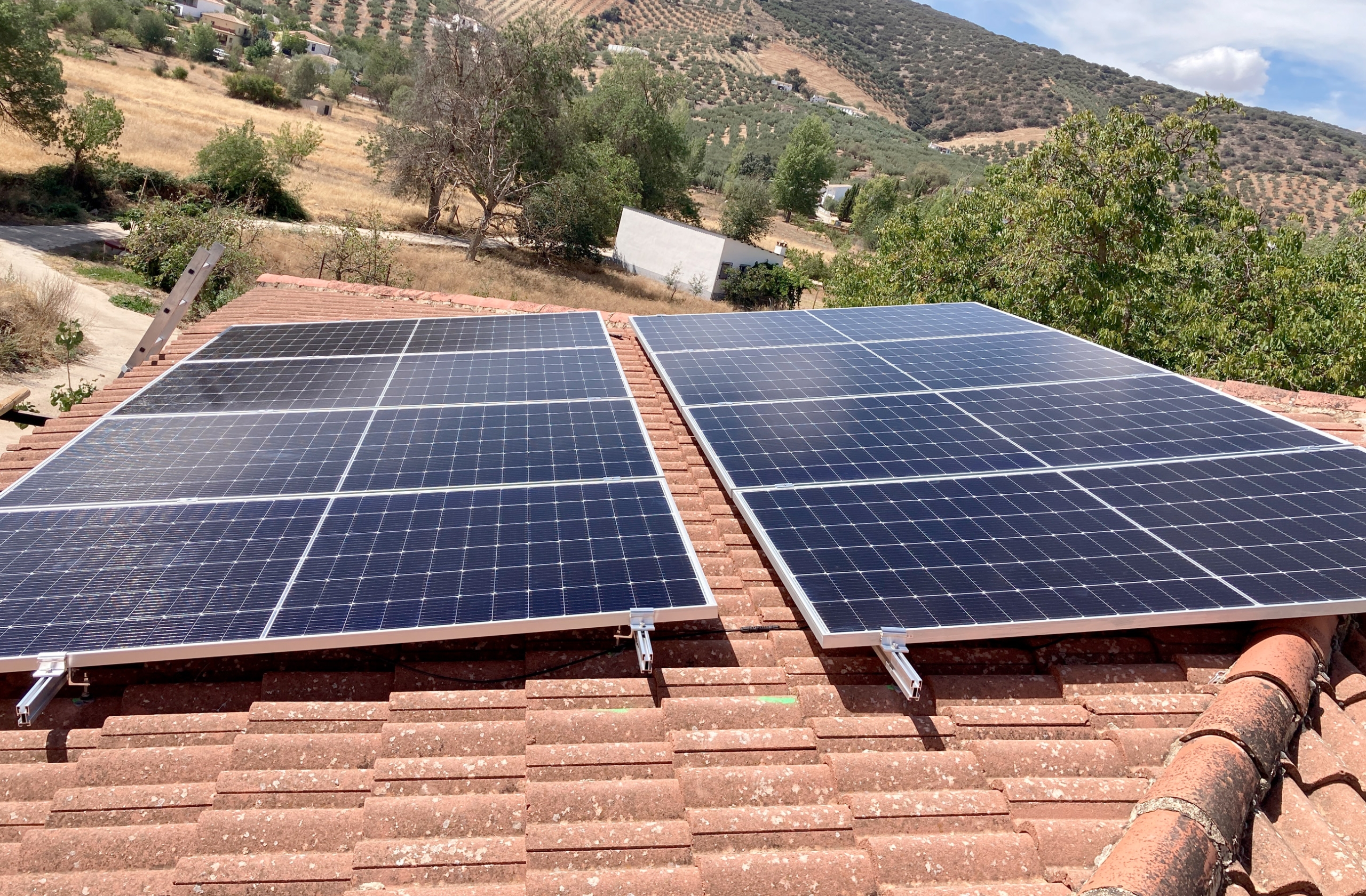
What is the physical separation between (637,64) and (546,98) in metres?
22.5

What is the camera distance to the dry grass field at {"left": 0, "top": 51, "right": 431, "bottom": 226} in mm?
50594

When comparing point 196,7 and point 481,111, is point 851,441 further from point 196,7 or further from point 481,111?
point 196,7

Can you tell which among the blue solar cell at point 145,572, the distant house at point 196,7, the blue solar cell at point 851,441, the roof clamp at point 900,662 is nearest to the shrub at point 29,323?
the blue solar cell at point 145,572

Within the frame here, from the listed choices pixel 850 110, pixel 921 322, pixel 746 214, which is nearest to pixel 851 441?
pixel 921 322

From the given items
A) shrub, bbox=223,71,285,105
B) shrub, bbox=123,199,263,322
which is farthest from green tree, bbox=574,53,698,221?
shrub, bbox=123,199,263,322

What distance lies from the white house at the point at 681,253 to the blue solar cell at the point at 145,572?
5213 cm

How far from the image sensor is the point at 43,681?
4.74 meters

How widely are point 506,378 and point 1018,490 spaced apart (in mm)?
6437

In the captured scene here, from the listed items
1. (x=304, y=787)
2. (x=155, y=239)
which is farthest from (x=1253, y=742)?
(x=155, y=239)

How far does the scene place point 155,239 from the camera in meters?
32.8

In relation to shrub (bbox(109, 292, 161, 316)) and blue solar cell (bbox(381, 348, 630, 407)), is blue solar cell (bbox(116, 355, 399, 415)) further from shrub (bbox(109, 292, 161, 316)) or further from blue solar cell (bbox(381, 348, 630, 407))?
shrub (bbox(109, 292, 161, 316))

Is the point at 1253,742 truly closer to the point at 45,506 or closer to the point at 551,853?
the point at 551,853

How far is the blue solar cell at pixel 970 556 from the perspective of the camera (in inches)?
220

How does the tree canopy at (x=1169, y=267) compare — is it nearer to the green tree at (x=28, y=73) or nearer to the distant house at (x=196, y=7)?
the green tree at (x=28, y=73)
